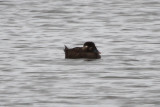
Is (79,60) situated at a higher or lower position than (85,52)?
lower

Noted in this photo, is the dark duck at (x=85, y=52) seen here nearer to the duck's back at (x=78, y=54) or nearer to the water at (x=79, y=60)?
the duck's back at (x=78, y=54)

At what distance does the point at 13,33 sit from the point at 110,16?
212 inches

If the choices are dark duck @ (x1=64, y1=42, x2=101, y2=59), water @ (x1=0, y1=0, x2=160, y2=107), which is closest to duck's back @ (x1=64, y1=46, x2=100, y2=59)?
dark duck @ (x1=64, y1=42, x2=101, y2=59)

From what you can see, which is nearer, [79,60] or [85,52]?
[79,60]

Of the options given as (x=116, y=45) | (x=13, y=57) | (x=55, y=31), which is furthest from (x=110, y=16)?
(x=13, y=57)

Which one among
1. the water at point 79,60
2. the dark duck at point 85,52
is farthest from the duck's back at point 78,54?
the water at point 79,60

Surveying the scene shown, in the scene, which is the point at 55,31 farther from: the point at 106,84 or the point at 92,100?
the point at 92,100

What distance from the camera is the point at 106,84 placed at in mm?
16109

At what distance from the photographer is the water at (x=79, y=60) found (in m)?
14.9

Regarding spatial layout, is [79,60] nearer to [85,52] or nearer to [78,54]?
[78,54]

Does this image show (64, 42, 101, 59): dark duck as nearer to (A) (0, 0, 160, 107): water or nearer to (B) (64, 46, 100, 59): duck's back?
(B) (64, 46, 100, 59): duck's back

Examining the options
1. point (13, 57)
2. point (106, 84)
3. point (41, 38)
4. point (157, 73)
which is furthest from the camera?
point (41, 38)

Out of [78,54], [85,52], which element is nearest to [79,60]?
[78,54]

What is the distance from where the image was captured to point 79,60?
19438 mm
